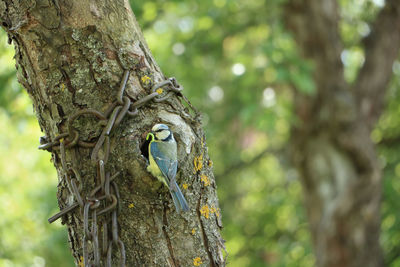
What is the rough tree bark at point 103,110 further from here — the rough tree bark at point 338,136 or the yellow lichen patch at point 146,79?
the rough tree bark at point 338,136

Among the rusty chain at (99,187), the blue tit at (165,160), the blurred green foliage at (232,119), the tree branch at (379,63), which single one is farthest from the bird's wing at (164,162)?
the tree branch at (379,63)

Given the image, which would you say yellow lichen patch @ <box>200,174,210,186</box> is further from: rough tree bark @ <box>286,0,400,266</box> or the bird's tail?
rough tree bark @ <box>286,0,400,266</box>

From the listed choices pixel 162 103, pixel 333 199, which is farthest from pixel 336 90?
pixel 162 103

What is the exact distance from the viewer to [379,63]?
553 centimetres

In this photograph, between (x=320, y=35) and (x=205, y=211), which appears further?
(x=320, y=35)

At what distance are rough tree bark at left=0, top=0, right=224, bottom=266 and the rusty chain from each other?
0.08 ft

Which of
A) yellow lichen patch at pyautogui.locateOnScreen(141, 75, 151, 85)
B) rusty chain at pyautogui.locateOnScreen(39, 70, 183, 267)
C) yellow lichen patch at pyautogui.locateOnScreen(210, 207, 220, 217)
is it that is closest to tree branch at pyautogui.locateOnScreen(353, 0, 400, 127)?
yellow lichen patch at pyautogui.locateOnScreen(210, 207, 220, 217)

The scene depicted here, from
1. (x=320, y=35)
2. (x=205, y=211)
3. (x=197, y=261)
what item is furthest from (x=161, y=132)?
(x=320, y=35)

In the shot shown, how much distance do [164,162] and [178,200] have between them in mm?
121

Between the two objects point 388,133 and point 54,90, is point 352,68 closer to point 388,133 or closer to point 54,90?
point 388,133

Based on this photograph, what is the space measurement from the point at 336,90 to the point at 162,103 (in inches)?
164

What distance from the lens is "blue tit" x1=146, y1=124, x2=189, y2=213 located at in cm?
132

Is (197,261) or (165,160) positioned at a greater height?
(165,160)

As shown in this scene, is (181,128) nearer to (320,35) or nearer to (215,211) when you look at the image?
(215,211)
